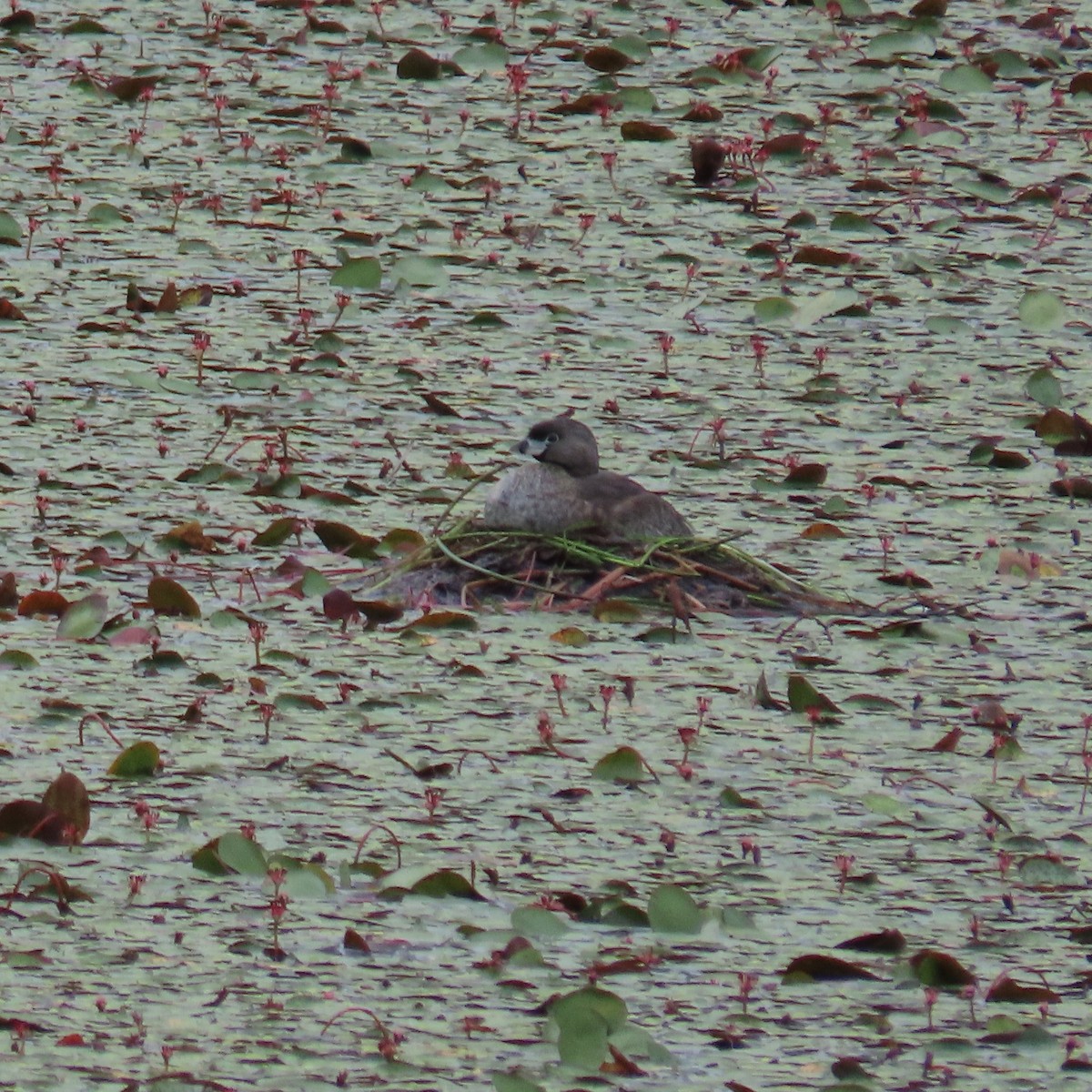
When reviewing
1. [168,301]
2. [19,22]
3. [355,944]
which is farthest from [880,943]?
[19,22]

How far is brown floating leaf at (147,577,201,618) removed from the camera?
15.8 feet

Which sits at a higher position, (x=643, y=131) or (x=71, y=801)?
(x=71, y=801)

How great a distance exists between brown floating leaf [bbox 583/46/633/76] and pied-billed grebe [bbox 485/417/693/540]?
3.66 meters

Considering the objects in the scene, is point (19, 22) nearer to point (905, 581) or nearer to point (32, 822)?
point (905, 581)

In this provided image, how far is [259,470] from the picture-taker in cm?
558

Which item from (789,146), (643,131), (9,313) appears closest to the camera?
(9,313)

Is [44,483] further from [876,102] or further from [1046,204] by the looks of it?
[876,102]

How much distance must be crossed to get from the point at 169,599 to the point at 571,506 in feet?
2.47

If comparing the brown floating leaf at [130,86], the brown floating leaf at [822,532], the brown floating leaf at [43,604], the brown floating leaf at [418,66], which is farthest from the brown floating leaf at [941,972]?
the brown floating leaf at [418,66]

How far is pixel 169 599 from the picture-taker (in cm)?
482

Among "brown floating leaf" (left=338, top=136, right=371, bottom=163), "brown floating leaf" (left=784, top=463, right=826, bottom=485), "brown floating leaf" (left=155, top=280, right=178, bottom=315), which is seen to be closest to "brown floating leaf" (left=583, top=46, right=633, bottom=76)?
"brown floating leaf" (left=338, top=136, right=371, bottom=163)

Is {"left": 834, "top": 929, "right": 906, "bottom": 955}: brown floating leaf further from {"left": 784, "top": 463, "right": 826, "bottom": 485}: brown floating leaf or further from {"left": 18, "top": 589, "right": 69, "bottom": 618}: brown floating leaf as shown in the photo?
{"left": 784, "top": 463, "right": 826, "bottom": 485}: brown floating leaf

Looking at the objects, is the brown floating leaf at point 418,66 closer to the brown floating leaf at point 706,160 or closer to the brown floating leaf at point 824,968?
the brown floating leaf at point 706,160

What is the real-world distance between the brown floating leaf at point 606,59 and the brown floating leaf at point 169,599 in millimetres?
4161
